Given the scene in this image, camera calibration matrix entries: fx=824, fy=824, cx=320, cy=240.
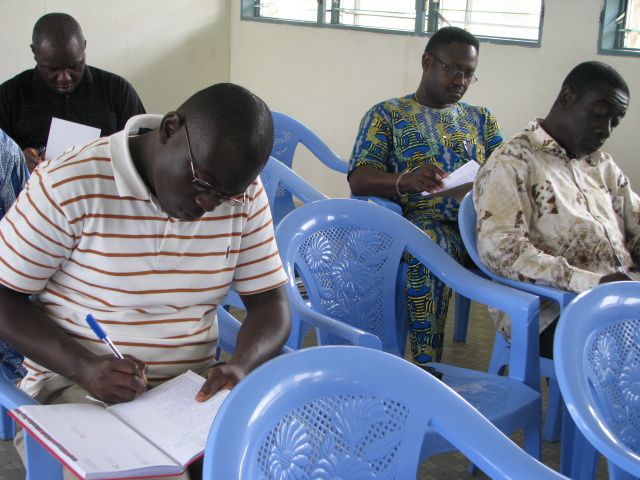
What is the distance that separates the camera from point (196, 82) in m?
6.25

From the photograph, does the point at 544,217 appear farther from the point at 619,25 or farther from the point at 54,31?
the point at 54,31

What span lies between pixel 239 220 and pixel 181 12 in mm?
4660

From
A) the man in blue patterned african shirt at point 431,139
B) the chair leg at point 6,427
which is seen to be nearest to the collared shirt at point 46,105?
the man in blue patterned african shirt at point 431,139

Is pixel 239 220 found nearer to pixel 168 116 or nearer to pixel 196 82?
pixel 168 116

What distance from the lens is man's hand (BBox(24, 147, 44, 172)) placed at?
10.7 feet

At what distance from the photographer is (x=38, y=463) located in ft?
4.89

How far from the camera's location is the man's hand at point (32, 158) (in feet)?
10.7

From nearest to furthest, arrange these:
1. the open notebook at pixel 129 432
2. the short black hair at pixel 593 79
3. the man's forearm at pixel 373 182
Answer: the open notebook at pixel 129 432, the short black hair at pixel 593 79, the man's forearm at pixel 373 182

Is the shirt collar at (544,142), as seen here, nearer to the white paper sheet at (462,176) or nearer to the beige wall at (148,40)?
the white paper sheet at (462,176)

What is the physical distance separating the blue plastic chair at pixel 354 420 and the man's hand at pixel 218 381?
349 millimetres

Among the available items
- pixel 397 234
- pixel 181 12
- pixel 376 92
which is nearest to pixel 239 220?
pixel 397 234

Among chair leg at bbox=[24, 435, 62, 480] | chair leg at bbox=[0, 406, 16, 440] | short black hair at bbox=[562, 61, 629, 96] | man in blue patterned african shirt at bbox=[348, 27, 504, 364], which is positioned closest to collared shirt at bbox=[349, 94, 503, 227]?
man in blue patterned african shirt at bbox=[348, 27, 504, 364]

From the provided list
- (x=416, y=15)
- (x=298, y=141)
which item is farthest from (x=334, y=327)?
(x=416, y=15)

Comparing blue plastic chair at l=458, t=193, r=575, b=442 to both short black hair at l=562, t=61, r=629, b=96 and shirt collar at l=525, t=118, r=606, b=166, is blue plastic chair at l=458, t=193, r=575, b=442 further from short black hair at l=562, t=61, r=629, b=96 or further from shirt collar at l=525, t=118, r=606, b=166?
short black hair at l=562, t=61, r=629, b=96
